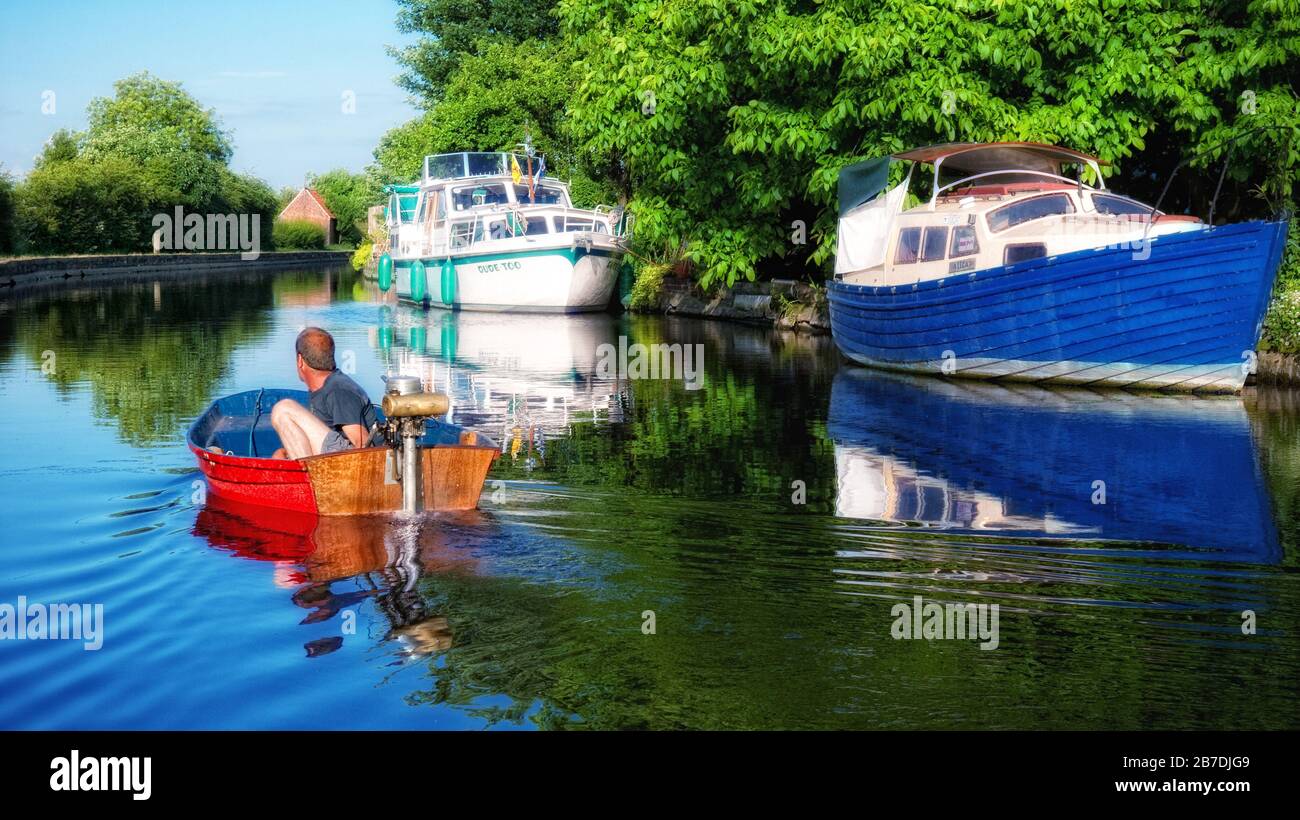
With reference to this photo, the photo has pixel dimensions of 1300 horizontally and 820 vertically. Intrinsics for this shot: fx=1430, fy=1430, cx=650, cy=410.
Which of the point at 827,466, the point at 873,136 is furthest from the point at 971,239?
the point at 827,466

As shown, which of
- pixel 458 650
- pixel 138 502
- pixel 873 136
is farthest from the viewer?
pixel 873 136

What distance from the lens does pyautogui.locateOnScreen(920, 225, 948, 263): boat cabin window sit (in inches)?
817

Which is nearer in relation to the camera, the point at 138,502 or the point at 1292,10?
the point at 138,502

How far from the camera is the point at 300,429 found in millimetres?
10570

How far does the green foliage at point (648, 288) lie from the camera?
3912 cm

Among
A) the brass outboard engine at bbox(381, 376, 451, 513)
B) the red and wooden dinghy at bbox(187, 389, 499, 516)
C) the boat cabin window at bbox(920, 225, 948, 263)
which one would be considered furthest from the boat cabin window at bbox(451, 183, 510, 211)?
the brass outboard engine at bbox(381, 376, 451, 513)

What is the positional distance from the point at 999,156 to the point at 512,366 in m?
8.41

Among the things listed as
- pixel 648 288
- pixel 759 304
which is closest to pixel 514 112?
pixel 648 288

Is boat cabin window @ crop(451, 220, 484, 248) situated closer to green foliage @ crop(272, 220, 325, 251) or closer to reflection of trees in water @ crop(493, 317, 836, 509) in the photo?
reflection of trees in water @ crop(493, 317, 836, 509)

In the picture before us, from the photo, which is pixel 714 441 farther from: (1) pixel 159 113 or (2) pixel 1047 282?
(1) pixel 159 113

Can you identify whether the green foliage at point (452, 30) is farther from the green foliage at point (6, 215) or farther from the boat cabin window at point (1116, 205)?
the boat cabin window at point (1116, 205)

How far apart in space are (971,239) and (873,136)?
20.7 ft

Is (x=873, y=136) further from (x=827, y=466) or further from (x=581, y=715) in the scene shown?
(x=581, y=715)
